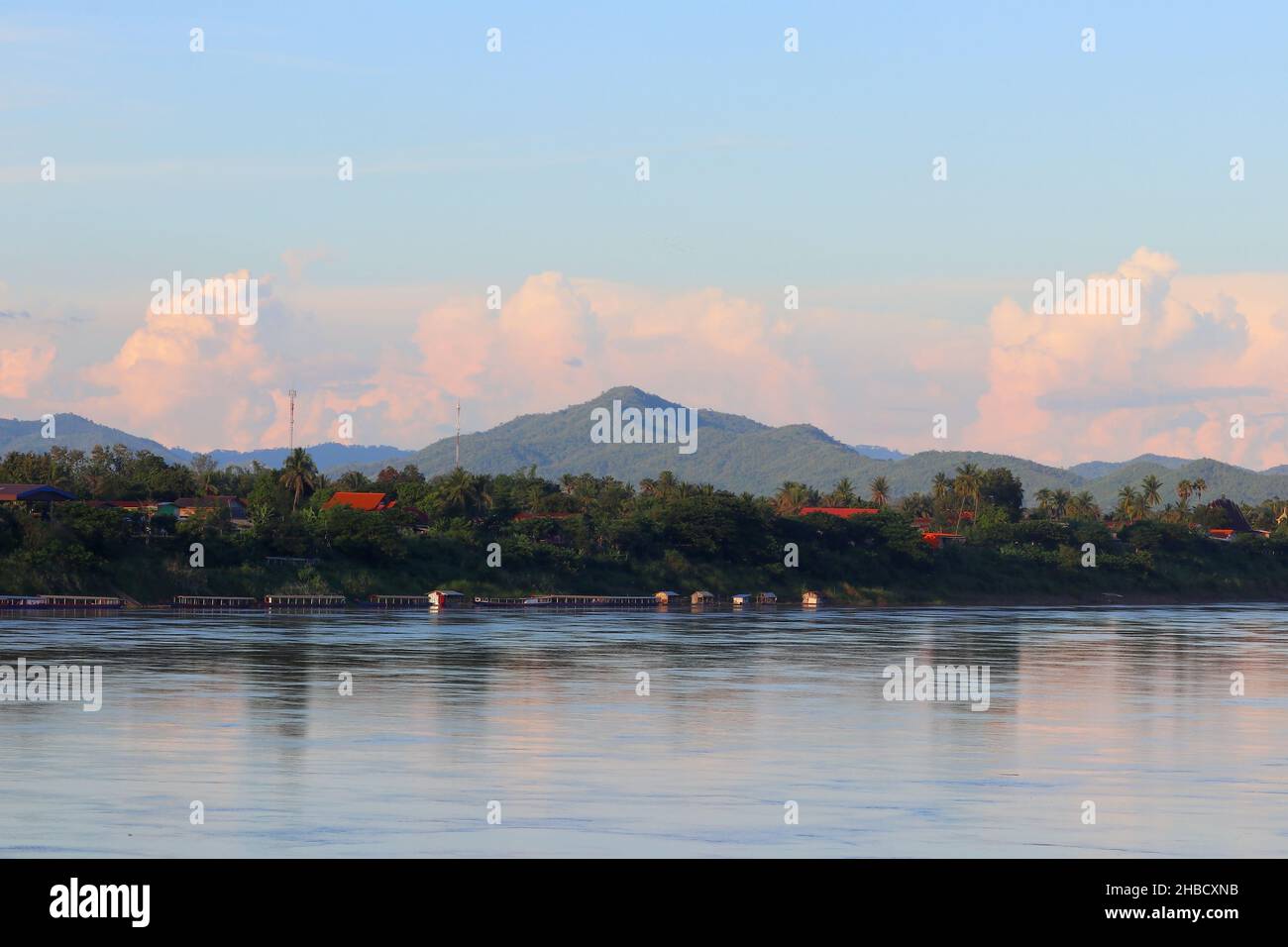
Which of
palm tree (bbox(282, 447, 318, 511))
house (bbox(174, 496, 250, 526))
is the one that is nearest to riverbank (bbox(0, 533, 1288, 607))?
house (bbox(174, 496, 250, 526))

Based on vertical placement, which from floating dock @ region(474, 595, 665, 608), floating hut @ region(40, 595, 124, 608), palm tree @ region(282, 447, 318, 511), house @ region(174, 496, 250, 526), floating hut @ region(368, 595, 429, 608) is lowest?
floating dock @ region(474, 595, 665, 608)

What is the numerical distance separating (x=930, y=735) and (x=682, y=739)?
7091mm

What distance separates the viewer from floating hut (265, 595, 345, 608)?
144 metres

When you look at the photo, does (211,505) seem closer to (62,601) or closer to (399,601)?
(399,601)

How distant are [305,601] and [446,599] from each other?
13430 millimetres

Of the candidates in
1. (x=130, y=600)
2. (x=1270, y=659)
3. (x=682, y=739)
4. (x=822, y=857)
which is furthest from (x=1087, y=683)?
(x=130, y=600)

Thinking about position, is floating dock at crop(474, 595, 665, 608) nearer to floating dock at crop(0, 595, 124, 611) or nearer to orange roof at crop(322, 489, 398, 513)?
floating dock at crop(0, 595, 124, 611)

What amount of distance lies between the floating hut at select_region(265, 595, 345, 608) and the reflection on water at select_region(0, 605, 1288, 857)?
54.3 meters

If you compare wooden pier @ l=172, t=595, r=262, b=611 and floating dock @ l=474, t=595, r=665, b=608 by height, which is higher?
wooden pier @ l=172, t=595, r=262, b=611

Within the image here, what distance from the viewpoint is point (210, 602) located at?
13988 centimetres

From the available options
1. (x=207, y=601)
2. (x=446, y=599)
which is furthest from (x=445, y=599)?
(x=207, y=601)

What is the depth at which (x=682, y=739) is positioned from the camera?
4878 centimetres

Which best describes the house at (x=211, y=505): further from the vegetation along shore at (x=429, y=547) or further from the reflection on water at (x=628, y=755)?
the reflection on water at (x=628, y=755)

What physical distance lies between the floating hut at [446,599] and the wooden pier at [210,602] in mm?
14636
